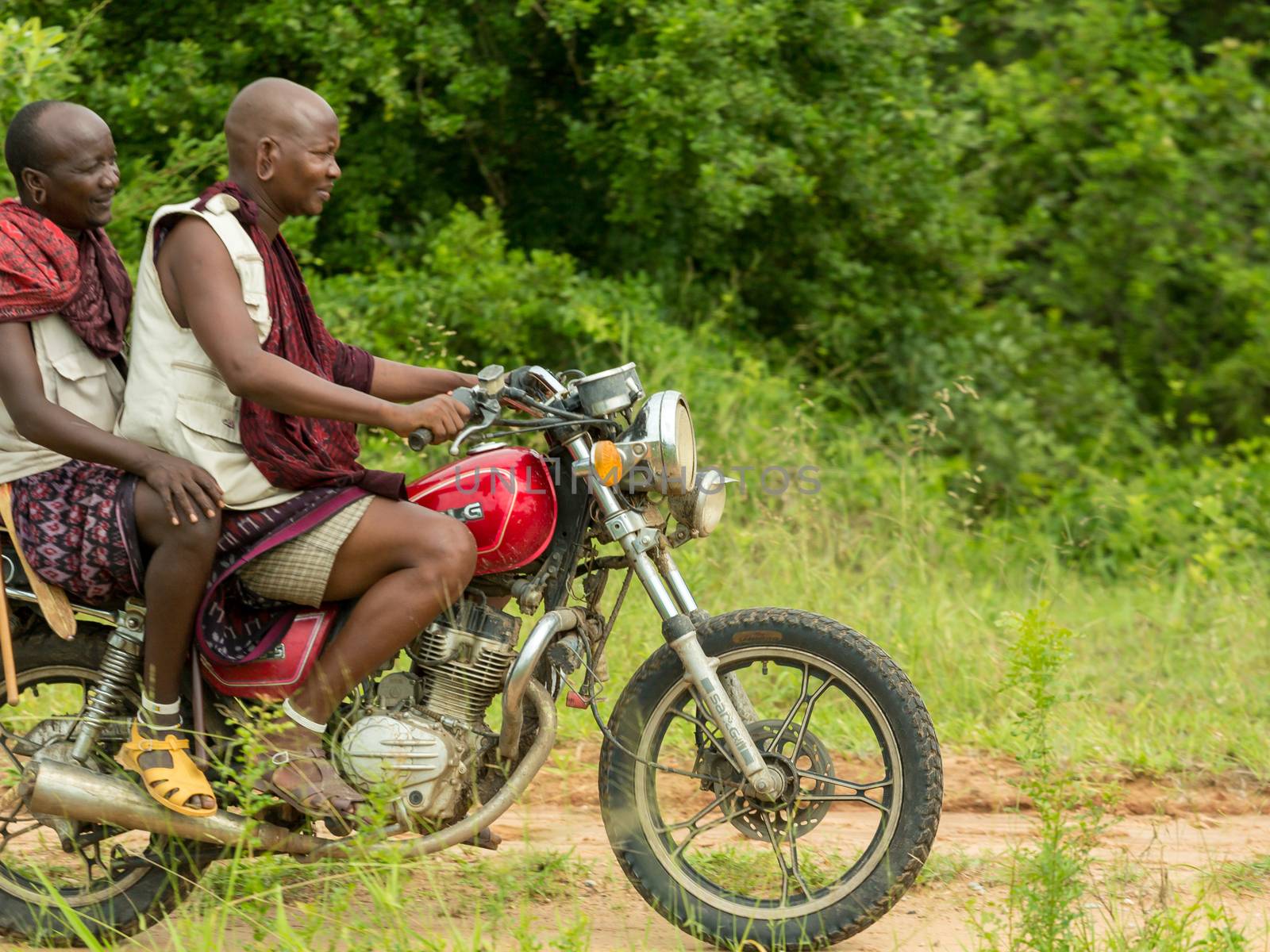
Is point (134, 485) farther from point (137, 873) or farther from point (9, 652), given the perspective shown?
point (137, 873)

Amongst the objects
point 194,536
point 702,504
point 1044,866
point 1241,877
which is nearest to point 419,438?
point 194,536

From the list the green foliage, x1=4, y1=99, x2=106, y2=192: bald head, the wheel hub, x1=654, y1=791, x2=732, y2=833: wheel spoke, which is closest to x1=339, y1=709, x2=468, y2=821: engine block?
x1=654, y1=791, x2=732, y2=833: wheel spoke

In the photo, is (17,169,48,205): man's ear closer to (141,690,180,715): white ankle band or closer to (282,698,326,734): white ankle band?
(141,690,180,715): white ankle band

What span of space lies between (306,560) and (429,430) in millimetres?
400

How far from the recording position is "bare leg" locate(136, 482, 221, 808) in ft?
9.93

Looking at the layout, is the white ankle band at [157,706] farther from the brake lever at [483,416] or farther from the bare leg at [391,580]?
the brake lever at [483,416]

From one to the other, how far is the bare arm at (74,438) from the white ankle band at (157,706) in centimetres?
45

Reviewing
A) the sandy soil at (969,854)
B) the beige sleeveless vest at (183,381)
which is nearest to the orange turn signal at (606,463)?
the beige sleeveless vest at (183,381)

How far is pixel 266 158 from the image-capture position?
314 centimetres

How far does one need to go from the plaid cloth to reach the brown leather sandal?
0.36m

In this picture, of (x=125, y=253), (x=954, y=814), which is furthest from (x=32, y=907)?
(x=125, y=253)

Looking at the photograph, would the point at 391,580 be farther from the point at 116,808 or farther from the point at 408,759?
the point at 116,808

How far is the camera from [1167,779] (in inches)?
177

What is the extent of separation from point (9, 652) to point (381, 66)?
14.7ft
